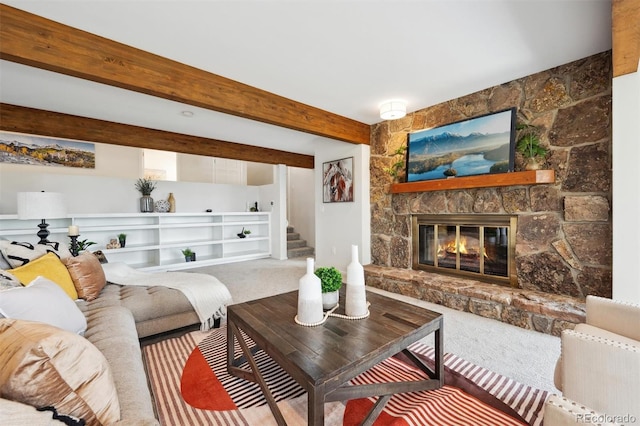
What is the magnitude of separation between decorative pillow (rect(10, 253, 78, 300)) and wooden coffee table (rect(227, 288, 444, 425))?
129cm

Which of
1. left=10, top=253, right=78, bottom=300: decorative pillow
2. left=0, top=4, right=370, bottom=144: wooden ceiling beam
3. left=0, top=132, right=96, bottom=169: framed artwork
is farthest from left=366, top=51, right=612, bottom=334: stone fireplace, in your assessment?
left=0, top=132, right=96, bottom=169: framed artwork

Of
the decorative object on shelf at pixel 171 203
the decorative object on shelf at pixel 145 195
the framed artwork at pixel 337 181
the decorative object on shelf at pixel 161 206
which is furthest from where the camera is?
the decorative object on shelf at pixel 171 203

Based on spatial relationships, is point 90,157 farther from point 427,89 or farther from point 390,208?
point 427,89

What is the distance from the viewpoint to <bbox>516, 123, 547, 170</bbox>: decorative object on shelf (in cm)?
271

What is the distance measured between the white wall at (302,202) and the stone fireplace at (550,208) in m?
4.00

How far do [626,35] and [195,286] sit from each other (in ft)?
12.0

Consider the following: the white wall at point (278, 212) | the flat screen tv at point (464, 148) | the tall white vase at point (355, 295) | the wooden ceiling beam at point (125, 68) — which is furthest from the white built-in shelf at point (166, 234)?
the tall white vase at point (355, 295)

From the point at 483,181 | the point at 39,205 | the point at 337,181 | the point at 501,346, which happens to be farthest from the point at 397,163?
the point at 39,205

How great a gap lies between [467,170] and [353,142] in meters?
1.62

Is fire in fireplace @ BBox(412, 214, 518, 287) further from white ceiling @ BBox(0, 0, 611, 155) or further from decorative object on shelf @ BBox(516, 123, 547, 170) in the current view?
white ceiling @ BBox(0, 0, 611, 155)

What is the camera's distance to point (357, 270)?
63.9 inches

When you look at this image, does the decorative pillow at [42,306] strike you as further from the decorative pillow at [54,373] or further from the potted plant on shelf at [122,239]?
the potted plant on shelf at [122,239]

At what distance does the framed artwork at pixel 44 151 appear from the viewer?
4234 millimetres

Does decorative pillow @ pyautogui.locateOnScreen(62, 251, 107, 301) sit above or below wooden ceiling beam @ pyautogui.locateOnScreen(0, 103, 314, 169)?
below
